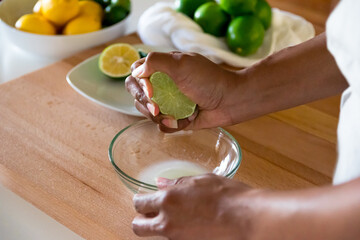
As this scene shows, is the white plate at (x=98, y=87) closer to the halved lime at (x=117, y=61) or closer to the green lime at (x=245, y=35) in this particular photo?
the halved lime at (x=117, y=61)

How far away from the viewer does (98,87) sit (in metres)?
1.29

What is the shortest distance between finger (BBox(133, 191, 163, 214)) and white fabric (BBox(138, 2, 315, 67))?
26.2 inches

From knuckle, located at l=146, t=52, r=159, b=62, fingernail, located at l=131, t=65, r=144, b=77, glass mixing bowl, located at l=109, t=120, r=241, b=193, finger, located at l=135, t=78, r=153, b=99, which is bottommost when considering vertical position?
glass mixing bowl, located at l=109, t=120, r=241, b=193

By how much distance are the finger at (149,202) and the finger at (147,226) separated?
0.01 metres

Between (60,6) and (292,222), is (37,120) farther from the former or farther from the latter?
(292,222)

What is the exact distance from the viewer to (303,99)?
101 cm

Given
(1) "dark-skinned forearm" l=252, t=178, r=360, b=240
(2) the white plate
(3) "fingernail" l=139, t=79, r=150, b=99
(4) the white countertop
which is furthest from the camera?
(2) the white plate

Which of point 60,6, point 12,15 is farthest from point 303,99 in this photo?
point 12,15

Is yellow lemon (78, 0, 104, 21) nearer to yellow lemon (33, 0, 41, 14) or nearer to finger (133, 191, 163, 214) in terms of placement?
yellow lemon (33, 0, 41, 14)

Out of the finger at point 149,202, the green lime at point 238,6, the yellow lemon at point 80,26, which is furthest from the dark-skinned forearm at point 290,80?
the yellow lemon at point 80,26

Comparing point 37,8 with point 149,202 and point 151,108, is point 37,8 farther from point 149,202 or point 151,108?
point 149,202

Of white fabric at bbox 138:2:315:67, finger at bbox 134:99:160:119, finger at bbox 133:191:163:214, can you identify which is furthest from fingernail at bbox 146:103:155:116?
white fabric at bbox 138:2:315:67

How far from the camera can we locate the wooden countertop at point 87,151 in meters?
0.94

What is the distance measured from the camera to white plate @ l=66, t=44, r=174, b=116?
47.9 inches
